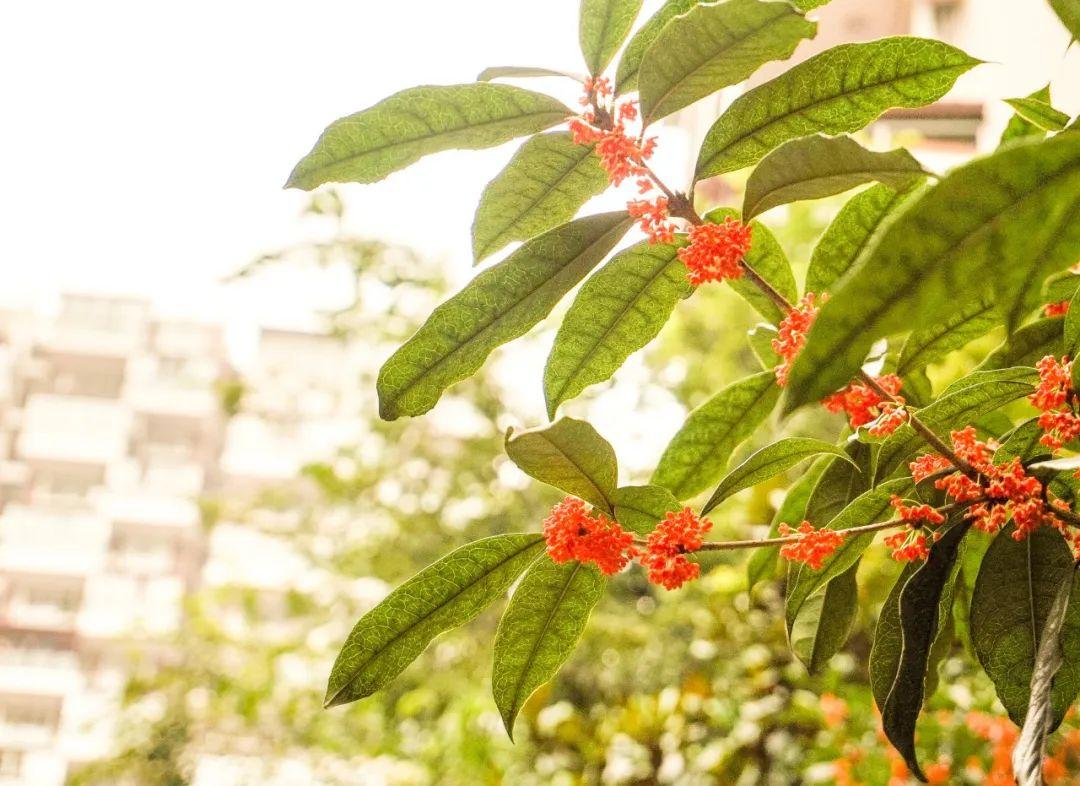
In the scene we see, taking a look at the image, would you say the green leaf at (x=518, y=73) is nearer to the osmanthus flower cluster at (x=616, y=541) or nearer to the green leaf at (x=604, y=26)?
the green leaf at (x=604, y=26)

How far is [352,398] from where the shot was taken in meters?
3.80

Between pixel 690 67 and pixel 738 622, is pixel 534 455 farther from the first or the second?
pixel 738 622

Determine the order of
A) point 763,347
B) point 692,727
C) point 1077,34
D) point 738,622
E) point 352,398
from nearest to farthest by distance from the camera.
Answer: point 1077,34 < point 763,347 < point 692,727 < point 738,622 < point 352,398

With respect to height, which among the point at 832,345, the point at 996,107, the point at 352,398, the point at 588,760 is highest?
the point at 832,345

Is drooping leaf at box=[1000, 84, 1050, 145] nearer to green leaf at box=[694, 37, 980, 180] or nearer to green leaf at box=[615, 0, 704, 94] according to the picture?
green leaf at box=[694, 37, 980, 180]

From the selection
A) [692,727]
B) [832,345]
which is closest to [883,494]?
[832,345]

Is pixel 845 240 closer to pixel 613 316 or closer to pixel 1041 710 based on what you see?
pixel 613 316

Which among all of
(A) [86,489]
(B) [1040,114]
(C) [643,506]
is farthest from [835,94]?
(A) [86,489]

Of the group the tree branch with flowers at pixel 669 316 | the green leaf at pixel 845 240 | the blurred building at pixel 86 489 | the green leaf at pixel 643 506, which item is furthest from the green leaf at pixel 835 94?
the blurred building at pixel 86 489

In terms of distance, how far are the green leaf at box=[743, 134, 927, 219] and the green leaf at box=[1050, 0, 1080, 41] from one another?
9cm

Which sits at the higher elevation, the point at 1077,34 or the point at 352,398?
the point at 1077,34

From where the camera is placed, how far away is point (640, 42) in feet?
2.02

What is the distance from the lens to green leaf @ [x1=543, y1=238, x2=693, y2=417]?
62 cm

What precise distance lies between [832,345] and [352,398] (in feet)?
11.8
